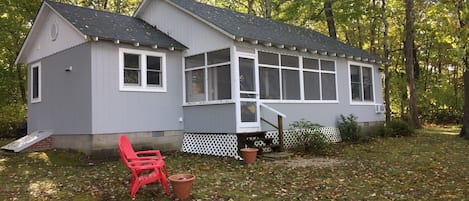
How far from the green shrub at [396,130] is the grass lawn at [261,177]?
15.6 feet

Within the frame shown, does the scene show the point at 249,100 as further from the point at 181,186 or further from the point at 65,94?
the point at 65,94

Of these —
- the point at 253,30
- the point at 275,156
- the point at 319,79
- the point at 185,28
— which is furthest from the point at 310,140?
the point at 185,28

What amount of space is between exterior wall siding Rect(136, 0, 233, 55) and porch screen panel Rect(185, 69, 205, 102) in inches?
26.1

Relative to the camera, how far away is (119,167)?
30.1 feet

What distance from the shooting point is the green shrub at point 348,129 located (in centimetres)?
1431

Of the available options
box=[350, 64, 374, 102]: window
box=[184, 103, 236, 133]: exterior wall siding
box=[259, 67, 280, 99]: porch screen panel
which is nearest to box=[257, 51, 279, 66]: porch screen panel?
box=[259, 67, 280, 99]: porch screen panel

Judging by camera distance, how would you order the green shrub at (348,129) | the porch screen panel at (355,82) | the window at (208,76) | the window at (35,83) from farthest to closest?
the porch screen panel at (355,82) → the green shrub at (348,129) → the window at (35,83) → the window at (208,76)

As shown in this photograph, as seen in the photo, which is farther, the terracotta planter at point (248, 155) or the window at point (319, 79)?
the window at point (319, 79)

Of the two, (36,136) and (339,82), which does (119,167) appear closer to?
(36,136)

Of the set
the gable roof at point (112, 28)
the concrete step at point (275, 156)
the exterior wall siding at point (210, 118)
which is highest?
the gable roof at point (112, 28)

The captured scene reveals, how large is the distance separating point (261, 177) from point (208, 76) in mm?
4498

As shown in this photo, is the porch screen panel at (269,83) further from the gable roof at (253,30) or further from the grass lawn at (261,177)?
the grass lawn at (261,177)

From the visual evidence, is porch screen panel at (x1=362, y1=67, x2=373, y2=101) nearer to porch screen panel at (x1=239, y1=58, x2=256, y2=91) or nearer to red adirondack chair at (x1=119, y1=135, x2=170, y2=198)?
porch screen panel at (x1=239, y1=58, x2=256, y2=91)

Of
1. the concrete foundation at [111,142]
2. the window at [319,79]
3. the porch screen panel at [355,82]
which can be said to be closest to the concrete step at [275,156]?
the concrete foundation at [111,142]
